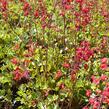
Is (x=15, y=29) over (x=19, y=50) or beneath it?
over

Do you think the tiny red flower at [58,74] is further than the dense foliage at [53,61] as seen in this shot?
Yes

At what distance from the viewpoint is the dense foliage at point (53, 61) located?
12.8 ft

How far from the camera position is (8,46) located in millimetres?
4938

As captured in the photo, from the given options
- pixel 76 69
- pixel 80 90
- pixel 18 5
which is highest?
pixel 18 5

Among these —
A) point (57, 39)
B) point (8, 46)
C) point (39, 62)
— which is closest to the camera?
point (39, 62)

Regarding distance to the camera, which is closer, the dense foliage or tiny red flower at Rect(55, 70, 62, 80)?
the dense foliage

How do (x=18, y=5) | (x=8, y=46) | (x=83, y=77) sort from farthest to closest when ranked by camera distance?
(x=18, y=5)
(x=8, y=46)
(x=83, y=77)

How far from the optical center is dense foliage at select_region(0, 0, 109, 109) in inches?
153

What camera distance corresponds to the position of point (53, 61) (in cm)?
457

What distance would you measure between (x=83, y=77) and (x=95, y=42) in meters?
1.17

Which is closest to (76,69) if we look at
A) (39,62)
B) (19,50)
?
(39,62)

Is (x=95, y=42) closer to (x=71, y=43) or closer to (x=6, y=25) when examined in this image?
(x=71, y=43)

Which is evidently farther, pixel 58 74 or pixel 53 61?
pixel 53 61

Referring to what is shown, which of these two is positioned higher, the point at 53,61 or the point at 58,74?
the point at 53,61
